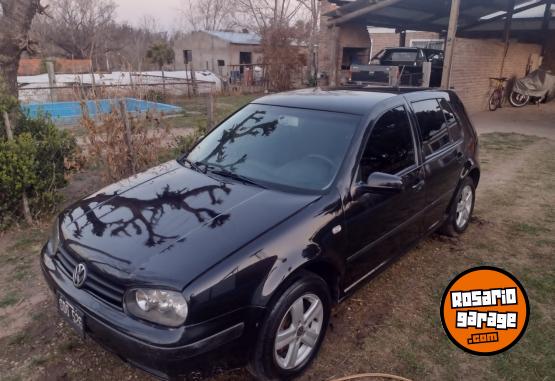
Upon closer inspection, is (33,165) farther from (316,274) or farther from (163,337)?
(316,274)

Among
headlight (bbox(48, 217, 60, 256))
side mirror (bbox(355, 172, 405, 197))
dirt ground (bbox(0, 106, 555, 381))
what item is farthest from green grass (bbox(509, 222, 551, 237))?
headlight (bbox(48, 217, 60, 256))

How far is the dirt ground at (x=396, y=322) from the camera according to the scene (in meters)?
A: 2.67

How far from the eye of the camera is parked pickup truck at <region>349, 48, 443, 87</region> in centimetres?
1392

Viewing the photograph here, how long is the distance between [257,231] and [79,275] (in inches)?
40.8

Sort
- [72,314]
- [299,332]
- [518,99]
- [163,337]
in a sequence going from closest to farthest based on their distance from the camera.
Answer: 1. [163,337]
2. [72,314]
3. [299,332]
4. [518,99]

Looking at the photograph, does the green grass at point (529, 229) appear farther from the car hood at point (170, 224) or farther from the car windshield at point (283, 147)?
the car hood at point (170, 224)

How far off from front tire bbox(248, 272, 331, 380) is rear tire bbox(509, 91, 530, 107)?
1725 centimetres

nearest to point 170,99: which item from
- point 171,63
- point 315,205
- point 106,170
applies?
point 106,170

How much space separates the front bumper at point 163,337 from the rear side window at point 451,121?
296 cm

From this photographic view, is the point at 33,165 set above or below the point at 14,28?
below

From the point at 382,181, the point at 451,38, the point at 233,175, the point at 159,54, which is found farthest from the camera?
→ the point at 159,54

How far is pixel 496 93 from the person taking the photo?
15.4 m

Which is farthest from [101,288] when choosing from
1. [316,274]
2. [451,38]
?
[451,38]

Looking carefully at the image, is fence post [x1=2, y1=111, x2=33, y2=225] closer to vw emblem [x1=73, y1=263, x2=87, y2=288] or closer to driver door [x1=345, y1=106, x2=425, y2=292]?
vw emblem [x1=73, y1=263, x2=87, y2=288]
